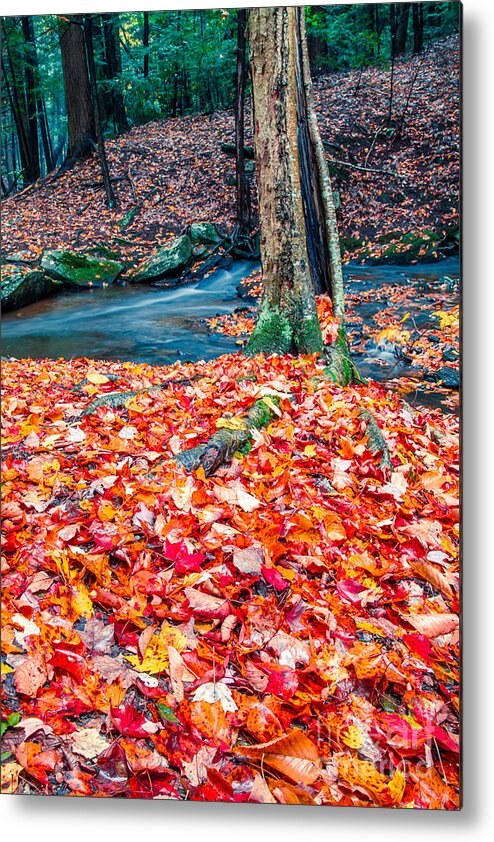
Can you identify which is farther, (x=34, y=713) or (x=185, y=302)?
(x=185, y=302)

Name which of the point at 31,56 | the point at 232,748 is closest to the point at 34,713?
the point at 232,748

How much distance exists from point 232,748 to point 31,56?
2.65m

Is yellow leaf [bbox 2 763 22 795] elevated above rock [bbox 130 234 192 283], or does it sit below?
below

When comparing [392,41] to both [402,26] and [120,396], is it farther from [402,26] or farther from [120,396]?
[120,396]

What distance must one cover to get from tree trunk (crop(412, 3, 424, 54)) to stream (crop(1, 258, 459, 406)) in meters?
0.81

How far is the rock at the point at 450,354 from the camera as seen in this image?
2158 mm

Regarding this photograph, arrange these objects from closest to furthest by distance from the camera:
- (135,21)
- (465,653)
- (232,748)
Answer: (232,748) → (465,653) → (135,21)

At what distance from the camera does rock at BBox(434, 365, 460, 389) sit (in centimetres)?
215

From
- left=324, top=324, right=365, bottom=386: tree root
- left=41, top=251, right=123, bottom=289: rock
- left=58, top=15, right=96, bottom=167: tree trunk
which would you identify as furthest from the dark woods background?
left=324, top=324, right=365, bottom=386: tree root

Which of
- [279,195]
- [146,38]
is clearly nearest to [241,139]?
[279,195]

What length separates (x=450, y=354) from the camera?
85.2 inches

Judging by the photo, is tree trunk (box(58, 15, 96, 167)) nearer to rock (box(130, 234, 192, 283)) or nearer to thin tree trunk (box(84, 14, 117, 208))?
thin tree trunk (box(84, 14, 117, 208))

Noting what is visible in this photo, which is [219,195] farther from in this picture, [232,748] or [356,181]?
[232,748]

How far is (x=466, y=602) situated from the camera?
2.07 meters
